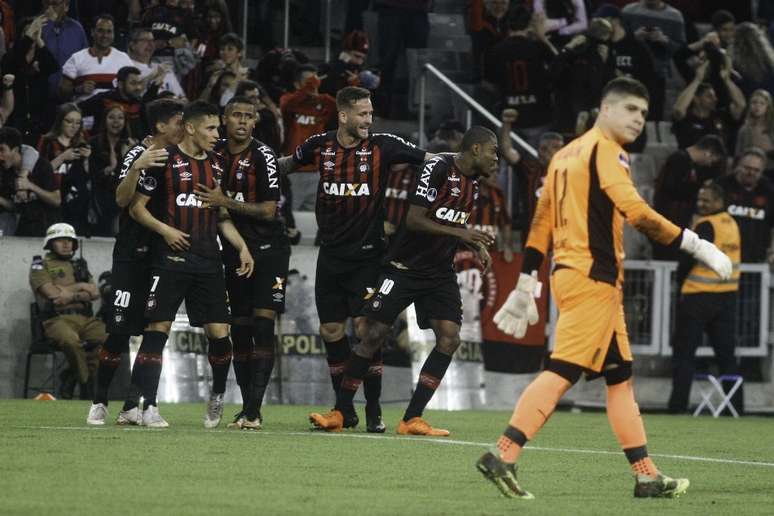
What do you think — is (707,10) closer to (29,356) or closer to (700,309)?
(700,309)

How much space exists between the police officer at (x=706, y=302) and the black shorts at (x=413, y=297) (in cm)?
633

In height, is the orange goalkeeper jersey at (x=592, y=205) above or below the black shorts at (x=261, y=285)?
above

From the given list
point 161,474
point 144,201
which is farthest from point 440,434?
point 161,474

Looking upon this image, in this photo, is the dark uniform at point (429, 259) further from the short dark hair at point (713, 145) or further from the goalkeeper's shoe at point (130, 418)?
the short dark hair at point (713, 145)

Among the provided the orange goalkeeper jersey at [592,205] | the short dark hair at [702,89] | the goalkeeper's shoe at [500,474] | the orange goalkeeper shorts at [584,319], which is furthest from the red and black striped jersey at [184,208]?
the short dark hair at [702,89]

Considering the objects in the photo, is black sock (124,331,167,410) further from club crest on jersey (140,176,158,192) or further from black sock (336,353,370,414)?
black sock (336,353,370,414)

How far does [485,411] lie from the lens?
17188 millimetres

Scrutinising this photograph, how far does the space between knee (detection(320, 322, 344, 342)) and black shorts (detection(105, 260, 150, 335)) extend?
1328mm

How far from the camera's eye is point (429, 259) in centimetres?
1191

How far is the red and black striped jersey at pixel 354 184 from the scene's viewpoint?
39.7 ft

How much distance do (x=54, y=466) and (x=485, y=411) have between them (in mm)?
8967

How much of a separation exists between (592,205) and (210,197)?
4031 mm

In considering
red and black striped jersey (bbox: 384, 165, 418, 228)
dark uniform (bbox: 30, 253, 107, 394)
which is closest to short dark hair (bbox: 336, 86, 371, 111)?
dark uniform (bbox: 30, 253, 107, 394)

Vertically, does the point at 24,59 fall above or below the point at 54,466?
above
